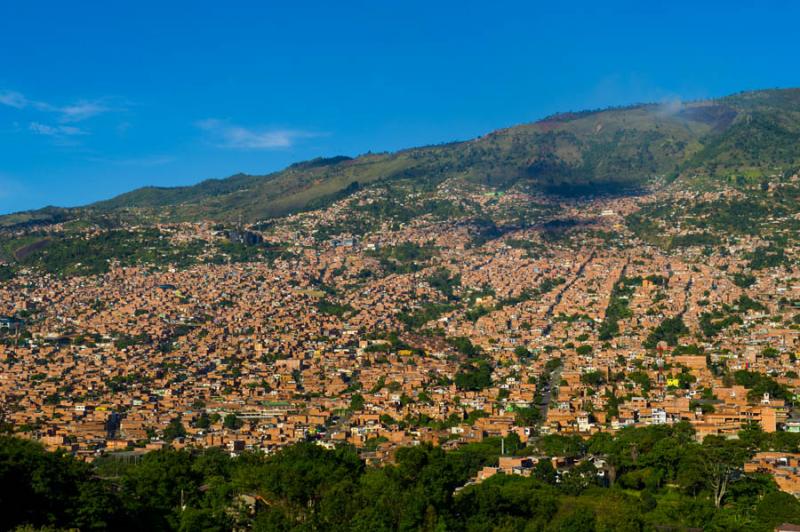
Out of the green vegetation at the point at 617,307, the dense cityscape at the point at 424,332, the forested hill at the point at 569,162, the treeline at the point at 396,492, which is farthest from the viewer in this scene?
the forested hill at the point at 569,162

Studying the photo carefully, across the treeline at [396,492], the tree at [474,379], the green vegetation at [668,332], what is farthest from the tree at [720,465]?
the green vegetation at [668,332]

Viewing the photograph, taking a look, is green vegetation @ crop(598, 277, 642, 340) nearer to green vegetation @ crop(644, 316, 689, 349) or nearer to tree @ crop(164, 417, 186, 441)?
green vegetation @ crop(644, 316, 689, 349)

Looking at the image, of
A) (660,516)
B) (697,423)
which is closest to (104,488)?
(660,516)

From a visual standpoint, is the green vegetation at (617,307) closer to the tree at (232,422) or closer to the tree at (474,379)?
the tree at (474,379)

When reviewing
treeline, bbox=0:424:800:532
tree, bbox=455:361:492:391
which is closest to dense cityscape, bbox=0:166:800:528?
tree, bbox=455:361:492:391

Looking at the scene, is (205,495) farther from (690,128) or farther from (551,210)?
(690,128)

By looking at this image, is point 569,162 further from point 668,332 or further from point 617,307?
point 668,332
